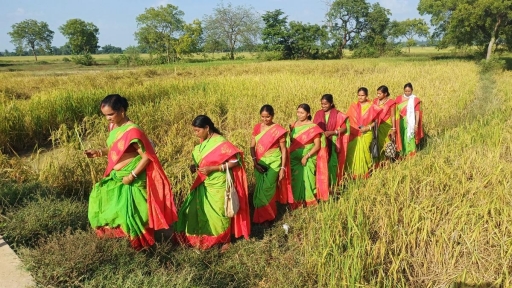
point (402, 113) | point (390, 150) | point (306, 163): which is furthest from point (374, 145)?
point (306, 163)

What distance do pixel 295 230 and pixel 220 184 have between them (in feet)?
3.33

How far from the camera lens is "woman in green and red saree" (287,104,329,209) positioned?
3.98 metres

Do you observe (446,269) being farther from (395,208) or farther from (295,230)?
(295,230)

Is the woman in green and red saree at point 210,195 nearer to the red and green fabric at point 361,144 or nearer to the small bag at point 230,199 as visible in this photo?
the small bag at point 230,199

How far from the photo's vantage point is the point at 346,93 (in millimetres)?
8680

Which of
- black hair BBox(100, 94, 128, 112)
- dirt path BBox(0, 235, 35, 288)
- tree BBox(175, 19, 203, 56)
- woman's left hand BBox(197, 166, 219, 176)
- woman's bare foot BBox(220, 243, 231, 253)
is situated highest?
tree BBox(175, 19, 203, 56)

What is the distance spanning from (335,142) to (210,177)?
205 cm

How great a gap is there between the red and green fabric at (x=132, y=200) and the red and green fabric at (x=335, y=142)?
231 cm

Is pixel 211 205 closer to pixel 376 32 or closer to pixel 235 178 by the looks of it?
pixel 235 178

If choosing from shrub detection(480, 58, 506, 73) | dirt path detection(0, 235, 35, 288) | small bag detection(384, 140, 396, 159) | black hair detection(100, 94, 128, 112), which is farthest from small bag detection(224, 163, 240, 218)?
shrub detection(480, 58, 506, 73)

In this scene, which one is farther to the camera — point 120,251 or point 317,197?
point 317,197

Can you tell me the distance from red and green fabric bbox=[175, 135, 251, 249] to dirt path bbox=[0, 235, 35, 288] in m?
1.28

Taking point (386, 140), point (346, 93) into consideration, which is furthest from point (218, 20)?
point (386, 140)

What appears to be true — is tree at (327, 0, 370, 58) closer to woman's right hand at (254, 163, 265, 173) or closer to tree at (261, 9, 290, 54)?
tree at (261, 9, 290, 54)
